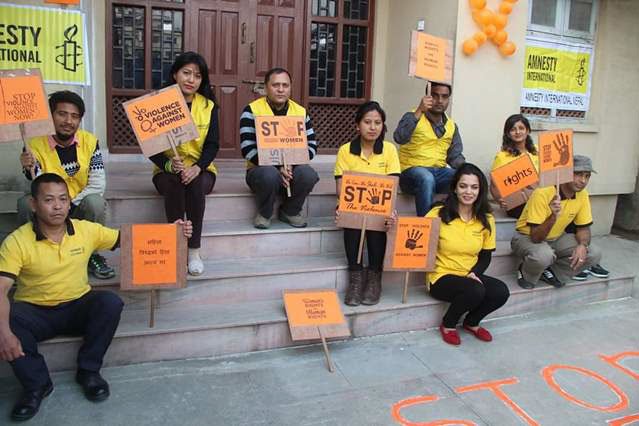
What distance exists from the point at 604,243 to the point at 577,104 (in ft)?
5.23

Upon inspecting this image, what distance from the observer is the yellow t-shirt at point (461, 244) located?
3.72 meters

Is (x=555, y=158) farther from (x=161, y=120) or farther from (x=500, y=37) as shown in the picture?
(x=161, y=120)

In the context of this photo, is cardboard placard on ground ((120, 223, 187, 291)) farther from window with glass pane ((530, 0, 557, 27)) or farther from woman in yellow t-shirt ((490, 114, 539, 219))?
window with glass pane ((530, 0, 557, 27))

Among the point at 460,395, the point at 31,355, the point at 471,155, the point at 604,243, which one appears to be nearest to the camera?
the point at 31,355

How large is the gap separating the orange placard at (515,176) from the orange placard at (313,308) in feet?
5.78

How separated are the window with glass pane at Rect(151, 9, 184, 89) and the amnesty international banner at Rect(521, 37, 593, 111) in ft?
12.0

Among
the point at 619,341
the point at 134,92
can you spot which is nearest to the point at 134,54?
the point at 134,92

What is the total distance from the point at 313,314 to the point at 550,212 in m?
1.95

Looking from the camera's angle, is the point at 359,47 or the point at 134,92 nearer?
the point at 134,92

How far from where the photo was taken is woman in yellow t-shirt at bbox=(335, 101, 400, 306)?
374cm

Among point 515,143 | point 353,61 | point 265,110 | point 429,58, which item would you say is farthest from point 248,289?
point 353,61

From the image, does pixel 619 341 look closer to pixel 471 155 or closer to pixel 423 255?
pixel 423 255

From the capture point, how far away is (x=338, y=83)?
21.1 ft

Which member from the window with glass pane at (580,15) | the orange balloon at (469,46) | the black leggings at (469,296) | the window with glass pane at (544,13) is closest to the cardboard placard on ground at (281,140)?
the black leggings at (469,296)
